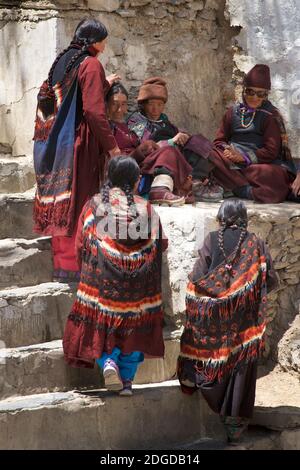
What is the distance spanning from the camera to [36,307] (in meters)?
6.00

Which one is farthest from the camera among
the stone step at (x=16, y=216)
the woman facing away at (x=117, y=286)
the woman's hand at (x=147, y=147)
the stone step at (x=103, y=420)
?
the woman's hand at (x=147, y=147)

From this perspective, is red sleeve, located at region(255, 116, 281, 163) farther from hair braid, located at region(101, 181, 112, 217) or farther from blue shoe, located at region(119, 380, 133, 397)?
blue shoe, located at region(119, 380, 133, 397)

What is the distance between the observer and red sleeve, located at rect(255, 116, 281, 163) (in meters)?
7.46

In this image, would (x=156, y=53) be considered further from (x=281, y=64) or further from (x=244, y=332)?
(x=244, y=332)

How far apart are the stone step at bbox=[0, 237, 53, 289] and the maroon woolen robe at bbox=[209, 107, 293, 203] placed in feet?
5.06

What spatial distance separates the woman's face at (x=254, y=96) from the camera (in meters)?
7.58

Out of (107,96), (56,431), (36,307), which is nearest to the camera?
(56,431)

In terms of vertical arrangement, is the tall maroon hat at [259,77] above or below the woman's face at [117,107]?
above

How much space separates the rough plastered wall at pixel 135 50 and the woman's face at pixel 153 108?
0.49 metres

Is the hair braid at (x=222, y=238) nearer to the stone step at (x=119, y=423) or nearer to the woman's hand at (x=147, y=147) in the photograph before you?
the stone step at (x=119, y=423)

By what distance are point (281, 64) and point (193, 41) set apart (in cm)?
76

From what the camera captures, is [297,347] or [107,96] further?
[107,96]

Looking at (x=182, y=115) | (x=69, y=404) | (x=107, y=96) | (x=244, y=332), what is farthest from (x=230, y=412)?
(x=182, y=115)

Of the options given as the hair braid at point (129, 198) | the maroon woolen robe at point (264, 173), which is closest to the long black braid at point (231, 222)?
the hair braid at point (129, 198)
